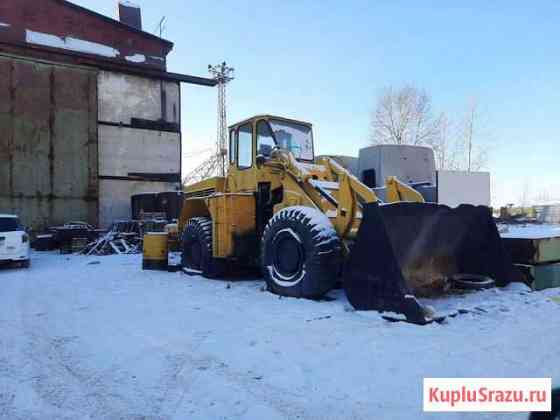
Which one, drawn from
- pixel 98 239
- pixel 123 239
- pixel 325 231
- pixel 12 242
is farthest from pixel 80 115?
pixel 325 231

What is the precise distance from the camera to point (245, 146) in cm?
797

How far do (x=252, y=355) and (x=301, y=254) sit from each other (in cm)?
235

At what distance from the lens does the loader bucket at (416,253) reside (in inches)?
192

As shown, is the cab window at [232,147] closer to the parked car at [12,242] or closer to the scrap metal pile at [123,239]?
the parked car at [12,242]

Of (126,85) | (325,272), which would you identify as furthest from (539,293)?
(126,85)

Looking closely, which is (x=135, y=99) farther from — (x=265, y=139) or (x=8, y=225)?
(x=265, y=139)

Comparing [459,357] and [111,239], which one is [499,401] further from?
[111,239]

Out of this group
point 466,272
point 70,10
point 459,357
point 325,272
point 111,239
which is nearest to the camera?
point 459,357

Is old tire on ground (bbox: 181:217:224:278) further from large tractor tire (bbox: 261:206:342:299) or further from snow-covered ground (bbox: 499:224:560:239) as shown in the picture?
snow-covered ground (bbox: 499:224:560:239)

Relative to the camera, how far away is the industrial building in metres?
17.3

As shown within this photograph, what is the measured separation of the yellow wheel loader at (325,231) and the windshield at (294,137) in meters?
0.02

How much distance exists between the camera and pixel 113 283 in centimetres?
802

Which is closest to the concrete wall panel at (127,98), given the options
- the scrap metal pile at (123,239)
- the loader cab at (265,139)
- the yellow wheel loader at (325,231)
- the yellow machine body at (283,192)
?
the scrap metal pile at (123,239)

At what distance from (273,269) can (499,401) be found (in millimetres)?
3943
